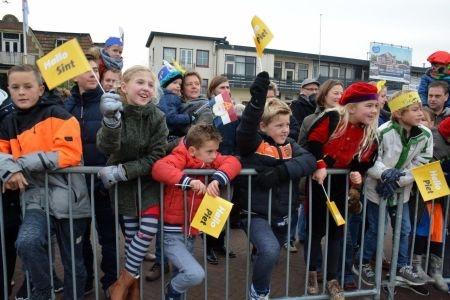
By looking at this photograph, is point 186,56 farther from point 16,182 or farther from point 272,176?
point 16,182

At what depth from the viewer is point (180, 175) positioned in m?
3.00

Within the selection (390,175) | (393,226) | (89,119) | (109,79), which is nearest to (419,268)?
(393,226)

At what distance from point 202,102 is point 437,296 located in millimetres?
3154

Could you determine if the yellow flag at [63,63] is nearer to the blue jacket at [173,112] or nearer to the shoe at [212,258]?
the blue jacket at [173,112]

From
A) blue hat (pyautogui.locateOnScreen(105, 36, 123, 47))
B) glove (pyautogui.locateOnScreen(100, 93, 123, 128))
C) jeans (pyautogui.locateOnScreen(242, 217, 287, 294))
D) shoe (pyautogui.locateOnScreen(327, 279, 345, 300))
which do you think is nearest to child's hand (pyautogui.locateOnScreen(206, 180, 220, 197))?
jeans (pyautogui.locateOnScreen(242, 217, 287, 294))

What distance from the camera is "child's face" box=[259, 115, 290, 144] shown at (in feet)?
11.1

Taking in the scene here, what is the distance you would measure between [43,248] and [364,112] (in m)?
2.81

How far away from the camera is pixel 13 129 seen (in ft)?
9.97

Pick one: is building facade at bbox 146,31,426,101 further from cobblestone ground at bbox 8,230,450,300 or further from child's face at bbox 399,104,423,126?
child's face at bbox 399,104,423,126

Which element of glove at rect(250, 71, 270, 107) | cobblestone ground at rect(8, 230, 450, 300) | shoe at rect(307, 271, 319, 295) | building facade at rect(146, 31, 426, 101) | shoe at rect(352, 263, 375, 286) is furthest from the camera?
building facade at rect(146, 31, 426, 101)

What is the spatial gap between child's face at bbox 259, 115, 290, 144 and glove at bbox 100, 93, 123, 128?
1.26m

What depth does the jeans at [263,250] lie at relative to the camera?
3.13m

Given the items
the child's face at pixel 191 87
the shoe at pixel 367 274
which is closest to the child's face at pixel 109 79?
the child's face at pixel 191 87

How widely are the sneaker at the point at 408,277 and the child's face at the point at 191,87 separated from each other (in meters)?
2.92
